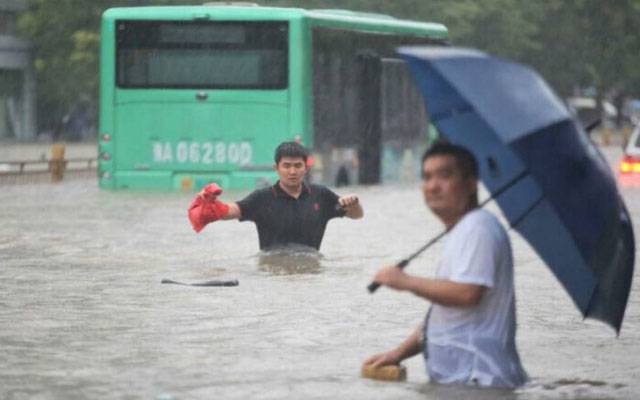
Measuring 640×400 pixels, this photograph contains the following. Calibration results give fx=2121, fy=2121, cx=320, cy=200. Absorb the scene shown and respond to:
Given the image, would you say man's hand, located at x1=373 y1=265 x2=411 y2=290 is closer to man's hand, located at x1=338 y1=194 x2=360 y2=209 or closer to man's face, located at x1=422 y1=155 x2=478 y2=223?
man's face, located at x1=422 y1=155 x2=478 y2=223

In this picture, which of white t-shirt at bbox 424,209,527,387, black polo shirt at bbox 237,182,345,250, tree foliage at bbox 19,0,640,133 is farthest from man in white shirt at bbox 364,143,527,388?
tree foliage at bbox 19,0,640,133

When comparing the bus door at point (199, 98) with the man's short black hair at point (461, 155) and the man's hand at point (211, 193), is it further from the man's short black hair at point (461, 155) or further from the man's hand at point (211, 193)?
the man's short black hair at point (461, 155)

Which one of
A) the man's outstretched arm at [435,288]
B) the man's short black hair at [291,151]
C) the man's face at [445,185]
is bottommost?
the man's short black hair at [291,151]

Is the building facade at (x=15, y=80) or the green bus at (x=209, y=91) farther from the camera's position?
the building facade at (x=15, y=80)

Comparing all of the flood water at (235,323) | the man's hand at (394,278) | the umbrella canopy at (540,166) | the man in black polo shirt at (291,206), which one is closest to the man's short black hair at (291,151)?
the man in black polo shirt at (291,206)

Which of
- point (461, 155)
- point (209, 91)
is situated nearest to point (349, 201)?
point (461, 155)

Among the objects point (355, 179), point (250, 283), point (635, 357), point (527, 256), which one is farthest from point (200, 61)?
point (635, 357)

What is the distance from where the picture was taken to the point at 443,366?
8.73 m

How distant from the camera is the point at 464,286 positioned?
8250mm

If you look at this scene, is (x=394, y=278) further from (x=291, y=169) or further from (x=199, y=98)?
(x=199, y=98)

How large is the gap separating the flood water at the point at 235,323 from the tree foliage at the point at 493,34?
26653 millimetres

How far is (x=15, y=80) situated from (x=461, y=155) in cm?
7155

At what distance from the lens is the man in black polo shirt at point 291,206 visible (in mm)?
16734

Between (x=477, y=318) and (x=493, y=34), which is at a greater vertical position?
(x=477, y=318)
